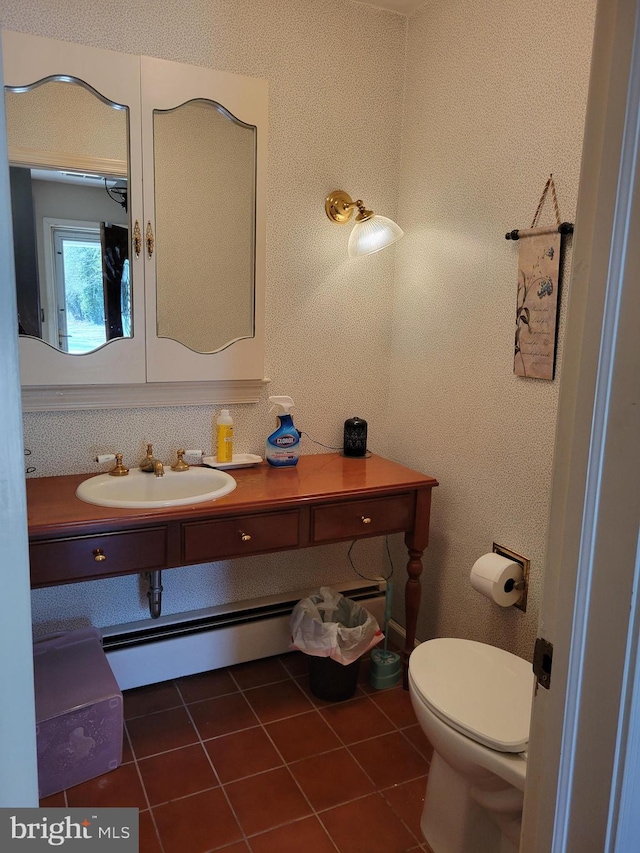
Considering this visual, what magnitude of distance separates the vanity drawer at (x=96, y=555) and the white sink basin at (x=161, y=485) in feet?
0.60

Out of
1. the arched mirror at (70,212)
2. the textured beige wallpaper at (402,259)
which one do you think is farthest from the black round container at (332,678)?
the arched mirror at (70,212)

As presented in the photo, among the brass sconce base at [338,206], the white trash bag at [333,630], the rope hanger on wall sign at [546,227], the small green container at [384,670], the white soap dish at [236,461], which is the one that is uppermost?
the brass sconce base at [338,206]

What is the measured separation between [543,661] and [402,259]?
188cm

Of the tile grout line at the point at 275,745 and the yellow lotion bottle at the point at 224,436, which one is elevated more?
the yellow lotion bottle at the point at 224,436

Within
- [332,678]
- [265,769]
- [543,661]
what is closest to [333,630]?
[332,678]

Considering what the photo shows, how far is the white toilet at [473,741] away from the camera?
1402 mm

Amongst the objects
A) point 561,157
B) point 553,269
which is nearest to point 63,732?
point 553,269

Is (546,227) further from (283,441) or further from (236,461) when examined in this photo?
(236,461)

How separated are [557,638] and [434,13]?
2.21 meters

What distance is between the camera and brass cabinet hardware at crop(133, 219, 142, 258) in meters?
2.00

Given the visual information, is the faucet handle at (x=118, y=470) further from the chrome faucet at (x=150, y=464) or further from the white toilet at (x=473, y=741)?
the white toilet at (x=473, y=741)

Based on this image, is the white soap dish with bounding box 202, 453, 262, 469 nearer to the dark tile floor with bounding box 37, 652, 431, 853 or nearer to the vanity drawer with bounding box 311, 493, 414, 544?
the vanity drawer with bounding box 311, 493, 414, 544

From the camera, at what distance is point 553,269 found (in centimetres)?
175

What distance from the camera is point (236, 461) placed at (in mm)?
2215
